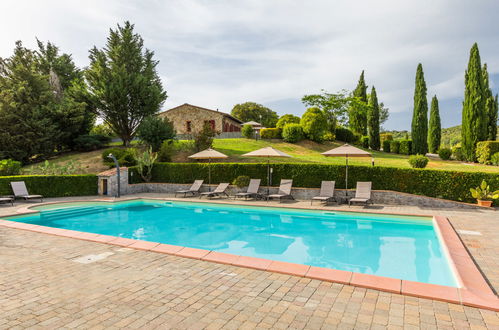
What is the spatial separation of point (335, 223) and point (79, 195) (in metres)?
15.4

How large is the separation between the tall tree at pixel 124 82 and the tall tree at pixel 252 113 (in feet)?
111

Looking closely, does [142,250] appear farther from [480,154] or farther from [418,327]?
[480,154]

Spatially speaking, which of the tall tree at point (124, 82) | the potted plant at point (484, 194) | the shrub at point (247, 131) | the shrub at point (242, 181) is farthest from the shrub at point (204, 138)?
the potted plant at point (484, 194)

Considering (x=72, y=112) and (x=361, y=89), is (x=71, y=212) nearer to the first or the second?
(x=72, y=112)

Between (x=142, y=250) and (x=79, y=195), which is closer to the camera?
(x=142, y=250)

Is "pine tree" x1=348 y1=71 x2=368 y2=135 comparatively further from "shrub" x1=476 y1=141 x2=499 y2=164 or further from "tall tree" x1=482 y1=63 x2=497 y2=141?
"shrub" x1=476 y1=141 x2=499 y2=164

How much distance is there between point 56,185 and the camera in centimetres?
1727

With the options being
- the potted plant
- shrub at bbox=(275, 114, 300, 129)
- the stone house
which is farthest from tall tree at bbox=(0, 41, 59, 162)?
the potted plant

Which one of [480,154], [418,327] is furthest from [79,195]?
[480,154]

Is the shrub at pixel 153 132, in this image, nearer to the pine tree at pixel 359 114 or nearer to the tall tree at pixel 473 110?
the pine tree at pixel 359 114

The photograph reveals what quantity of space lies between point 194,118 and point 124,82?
12169 millimetres

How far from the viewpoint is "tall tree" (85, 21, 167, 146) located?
89.8 feet

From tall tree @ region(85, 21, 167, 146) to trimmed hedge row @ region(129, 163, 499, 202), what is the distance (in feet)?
35.3

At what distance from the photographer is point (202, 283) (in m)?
4.83
